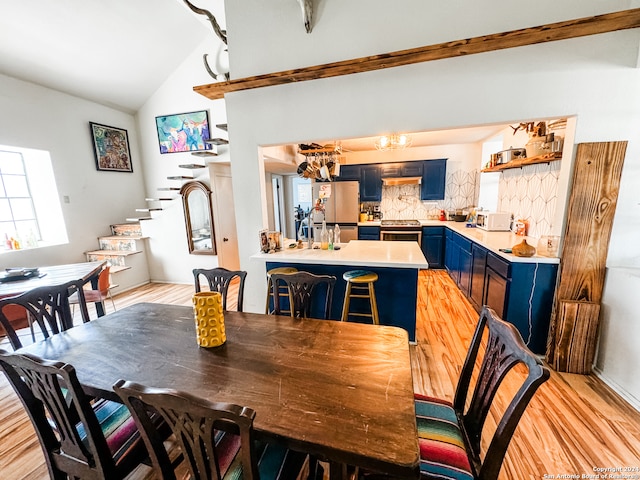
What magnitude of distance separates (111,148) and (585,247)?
6943 mm

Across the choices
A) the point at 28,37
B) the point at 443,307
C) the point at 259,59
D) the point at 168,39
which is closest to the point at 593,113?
the point at 443,307

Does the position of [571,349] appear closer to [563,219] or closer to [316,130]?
[563,219]

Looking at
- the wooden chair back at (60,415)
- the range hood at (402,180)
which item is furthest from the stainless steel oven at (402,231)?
the wooden chair back at (60,415)

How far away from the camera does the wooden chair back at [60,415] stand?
901mm

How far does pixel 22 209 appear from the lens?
4.12 meters

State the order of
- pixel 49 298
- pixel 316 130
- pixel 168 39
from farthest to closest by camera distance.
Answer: pixel 168 39
pixel 316 130
pixel 49 298

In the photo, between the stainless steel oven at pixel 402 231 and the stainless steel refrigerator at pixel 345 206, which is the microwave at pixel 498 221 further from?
the stainless steel refrigerator at pixel 345 206

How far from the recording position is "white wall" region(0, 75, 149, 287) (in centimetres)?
374

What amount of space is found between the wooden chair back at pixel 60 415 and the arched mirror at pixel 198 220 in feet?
12.7

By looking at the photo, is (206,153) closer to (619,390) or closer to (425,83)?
(425,83)

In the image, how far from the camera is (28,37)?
3.38 m

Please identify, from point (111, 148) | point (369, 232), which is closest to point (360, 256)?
point (369, 232)

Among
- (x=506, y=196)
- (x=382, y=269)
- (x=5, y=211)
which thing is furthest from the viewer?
(x=506, y=196)

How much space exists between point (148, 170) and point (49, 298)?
4638 millimetres
